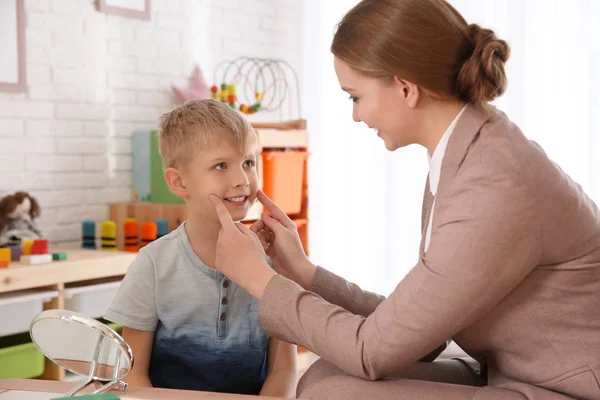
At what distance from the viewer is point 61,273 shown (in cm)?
279

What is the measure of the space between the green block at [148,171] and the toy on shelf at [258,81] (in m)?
0.49

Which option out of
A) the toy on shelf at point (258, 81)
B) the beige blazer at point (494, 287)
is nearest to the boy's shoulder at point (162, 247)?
the beige blazer at point (494, 287)

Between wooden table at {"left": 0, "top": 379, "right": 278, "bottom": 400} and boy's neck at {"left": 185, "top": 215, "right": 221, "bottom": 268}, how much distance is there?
517 millimetres

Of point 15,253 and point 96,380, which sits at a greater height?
point 96,380

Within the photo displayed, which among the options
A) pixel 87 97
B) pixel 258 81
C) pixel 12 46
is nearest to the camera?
pixel 12 46

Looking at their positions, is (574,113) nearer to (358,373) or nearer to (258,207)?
(258,207)

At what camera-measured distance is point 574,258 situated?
4.43ft

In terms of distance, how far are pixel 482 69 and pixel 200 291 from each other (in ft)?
2.42

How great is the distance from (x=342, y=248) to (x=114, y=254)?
66.0 inches

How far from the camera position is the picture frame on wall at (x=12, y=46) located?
10.2 ft

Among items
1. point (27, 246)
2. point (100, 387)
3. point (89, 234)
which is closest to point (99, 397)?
point (100, 387)

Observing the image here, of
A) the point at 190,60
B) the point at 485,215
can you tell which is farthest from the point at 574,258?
the point at 190,60

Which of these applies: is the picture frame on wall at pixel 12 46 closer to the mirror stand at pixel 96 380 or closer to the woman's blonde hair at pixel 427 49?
the woman's blonde hair at pixel 427 49

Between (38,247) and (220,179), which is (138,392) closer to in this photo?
(220,179)
